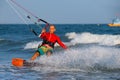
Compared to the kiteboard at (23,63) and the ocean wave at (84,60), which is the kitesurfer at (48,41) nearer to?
the ocean wave at (84,60)

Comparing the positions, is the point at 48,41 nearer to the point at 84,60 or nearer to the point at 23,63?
the point at 23,63

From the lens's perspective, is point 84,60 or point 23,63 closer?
point 23,63

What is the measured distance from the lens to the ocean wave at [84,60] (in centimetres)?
1369

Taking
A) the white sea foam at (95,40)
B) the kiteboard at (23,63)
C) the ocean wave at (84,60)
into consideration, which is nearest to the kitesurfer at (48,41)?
the ocean wave at (84,60)

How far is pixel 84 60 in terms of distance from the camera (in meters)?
14.5

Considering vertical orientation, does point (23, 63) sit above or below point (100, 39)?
below

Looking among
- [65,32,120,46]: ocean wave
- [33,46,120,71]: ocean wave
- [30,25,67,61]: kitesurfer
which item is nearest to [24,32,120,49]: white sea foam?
[65,32,120,46]: ocean wave

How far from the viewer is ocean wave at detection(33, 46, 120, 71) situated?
13.7 metres

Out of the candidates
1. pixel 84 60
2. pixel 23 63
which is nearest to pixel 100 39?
pixel 84 60

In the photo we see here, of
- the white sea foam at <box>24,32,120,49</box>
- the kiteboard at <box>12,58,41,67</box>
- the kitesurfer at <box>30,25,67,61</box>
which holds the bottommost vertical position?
the kiteboard at <box>12,58,41,67</box>

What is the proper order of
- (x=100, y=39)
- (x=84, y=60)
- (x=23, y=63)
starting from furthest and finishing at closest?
(x=100, y=39)
(x=84, y=60)
(x=23, y=63)

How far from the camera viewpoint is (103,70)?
1330 centimetres

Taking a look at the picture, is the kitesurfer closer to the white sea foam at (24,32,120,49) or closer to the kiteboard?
the kiteboard

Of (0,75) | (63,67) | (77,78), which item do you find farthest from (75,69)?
(0,75)
